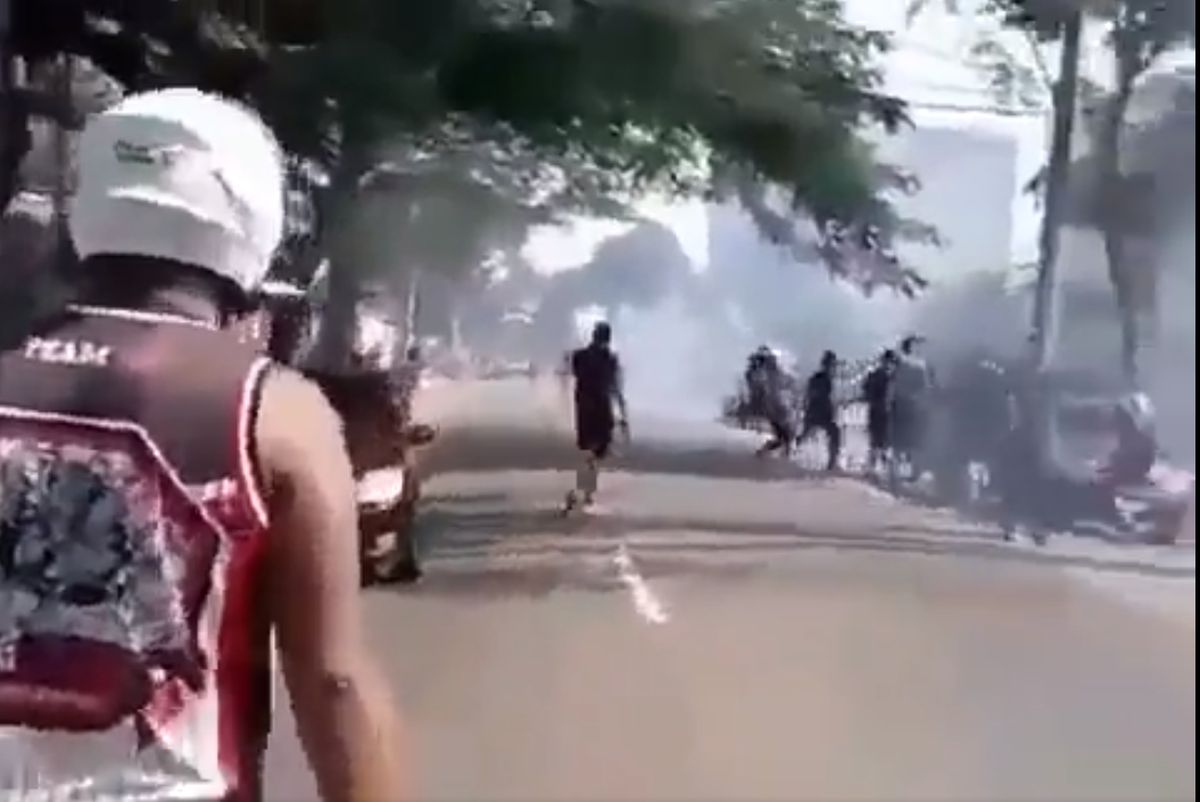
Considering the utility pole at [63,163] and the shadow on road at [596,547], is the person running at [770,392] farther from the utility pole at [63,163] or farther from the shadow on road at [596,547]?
the utility pole at [63,163]

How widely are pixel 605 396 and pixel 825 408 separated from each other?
0.13 meters

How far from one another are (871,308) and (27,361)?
21.0 inches

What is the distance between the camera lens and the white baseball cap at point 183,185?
112 centimetres

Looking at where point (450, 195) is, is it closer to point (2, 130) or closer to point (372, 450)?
point (372, 450)

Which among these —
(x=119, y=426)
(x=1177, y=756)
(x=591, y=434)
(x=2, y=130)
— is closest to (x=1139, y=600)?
(x=1177, y=756)

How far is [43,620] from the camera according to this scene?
1.14m

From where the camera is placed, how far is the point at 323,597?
43.4 inches

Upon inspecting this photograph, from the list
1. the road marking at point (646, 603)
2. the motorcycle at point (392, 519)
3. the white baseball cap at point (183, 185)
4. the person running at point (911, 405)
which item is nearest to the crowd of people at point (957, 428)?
the person running at point (911, 405)

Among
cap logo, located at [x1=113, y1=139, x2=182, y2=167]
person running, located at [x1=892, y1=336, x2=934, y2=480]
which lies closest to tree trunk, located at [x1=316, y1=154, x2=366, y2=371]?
cap logo, located at [x1=113, y1=139, x2=182, y2=167]

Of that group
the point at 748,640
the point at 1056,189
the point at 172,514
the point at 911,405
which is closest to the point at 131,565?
the point at 172,514

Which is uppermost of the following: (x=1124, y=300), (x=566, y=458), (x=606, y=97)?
(x=606, y=97)

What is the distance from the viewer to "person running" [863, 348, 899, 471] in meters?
1.03

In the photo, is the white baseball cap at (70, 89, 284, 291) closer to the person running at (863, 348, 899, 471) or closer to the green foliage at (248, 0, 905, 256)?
the green foliage at (248, 0, 905, 256)

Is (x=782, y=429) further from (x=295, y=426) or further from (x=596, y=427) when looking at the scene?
(x=295, y=426)
